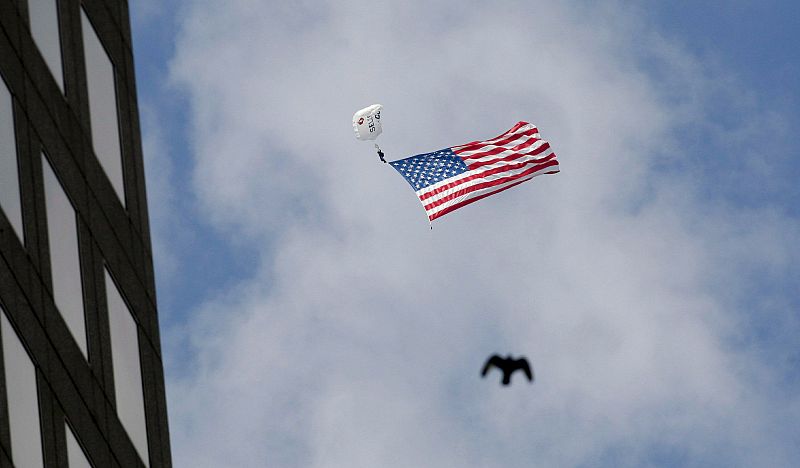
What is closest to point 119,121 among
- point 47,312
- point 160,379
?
point 160,379

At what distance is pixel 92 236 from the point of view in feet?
121

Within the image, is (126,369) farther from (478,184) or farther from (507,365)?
(478,184)

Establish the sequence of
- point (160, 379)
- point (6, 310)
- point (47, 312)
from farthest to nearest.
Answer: point (160, 379), point (47, 312), point (6, 310)

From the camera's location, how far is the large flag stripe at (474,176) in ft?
212

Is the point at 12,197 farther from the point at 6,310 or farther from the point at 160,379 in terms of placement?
the point at 160,379

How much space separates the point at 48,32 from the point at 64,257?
454 cm

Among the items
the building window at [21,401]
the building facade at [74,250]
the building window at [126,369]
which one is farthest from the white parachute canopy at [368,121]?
the building window at [21,401]

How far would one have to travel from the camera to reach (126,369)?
123 ft

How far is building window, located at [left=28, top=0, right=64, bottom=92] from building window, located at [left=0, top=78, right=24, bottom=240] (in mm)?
2641

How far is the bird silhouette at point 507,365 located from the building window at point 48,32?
32.5 feet

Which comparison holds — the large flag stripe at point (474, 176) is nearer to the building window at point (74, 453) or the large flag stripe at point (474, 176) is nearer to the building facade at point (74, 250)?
the building facade at point (74, 250)

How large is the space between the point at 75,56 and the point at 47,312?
6.70m

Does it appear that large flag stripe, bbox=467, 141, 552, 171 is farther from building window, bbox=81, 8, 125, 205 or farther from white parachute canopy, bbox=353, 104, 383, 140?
building window, bbox=81, 8, 125, 205

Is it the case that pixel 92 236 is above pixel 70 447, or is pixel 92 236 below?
above
